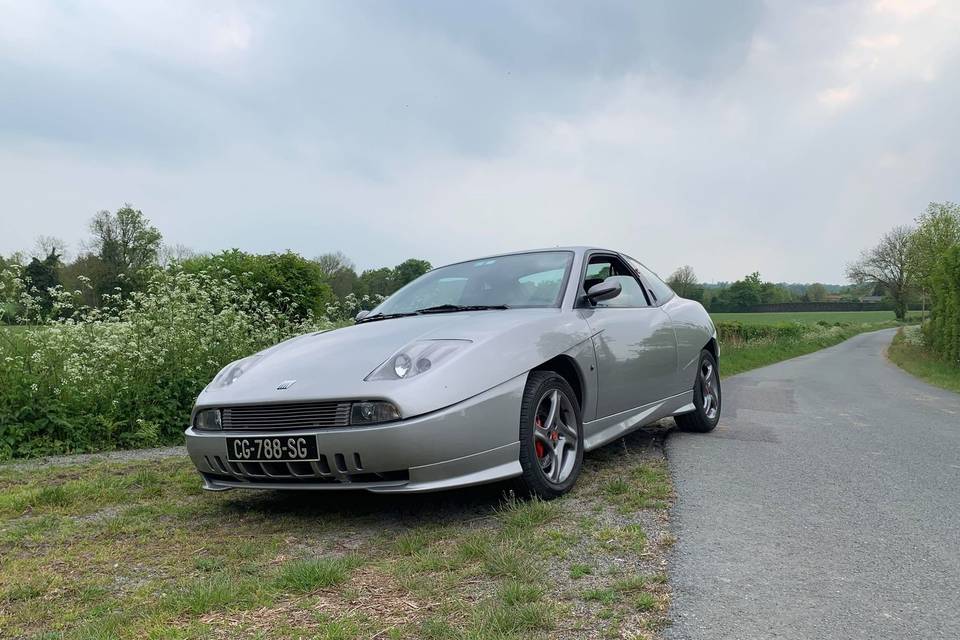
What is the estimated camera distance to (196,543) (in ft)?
11.2

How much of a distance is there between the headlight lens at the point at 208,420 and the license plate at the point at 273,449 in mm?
190

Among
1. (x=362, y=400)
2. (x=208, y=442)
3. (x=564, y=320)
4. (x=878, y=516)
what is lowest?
(x=878, y=516)

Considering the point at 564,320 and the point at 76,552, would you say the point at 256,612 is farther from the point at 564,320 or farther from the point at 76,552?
the point at 564,320

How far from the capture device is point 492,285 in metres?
4.73

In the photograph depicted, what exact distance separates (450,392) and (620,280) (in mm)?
1898

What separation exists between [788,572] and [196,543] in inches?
104

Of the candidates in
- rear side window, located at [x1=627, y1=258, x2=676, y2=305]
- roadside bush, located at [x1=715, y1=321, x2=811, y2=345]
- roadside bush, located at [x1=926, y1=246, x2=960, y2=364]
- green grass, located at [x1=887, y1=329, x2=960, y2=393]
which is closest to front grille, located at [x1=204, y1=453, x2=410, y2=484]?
rear side window, located at [x1=627, y1=258, x2=676, y2=305]

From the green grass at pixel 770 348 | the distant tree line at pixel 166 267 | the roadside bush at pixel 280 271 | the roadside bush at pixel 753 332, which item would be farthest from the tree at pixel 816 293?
the roadside bush at pixel 280 271

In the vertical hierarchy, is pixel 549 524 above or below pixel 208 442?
below

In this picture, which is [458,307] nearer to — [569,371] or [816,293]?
[569,371]

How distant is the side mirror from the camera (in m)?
4.38

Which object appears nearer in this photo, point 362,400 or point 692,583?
point 692,583

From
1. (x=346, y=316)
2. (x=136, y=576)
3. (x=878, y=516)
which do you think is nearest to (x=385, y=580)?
(x=136, y=576)

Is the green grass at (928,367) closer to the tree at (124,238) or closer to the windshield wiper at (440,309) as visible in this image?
the windshield wiper at (440,309)
